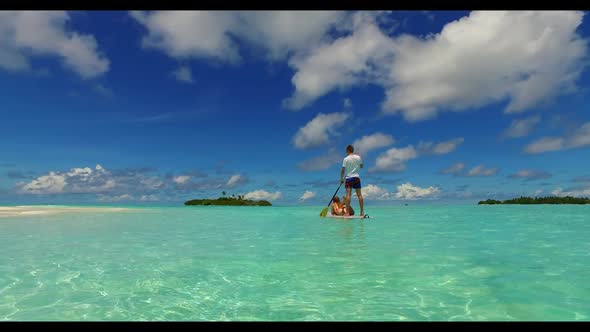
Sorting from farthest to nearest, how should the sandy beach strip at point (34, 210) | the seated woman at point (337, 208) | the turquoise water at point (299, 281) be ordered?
the sandy beach strip at point (34, 210) → the seated woman at point (337, 208) → the turquoise water at point (299, 281)

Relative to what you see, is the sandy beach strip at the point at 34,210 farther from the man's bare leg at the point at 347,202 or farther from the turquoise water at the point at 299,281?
the turquoise water at the point at 299,281

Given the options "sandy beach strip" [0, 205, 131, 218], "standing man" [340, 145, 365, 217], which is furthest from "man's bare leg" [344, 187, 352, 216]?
"sandy beach strip" [0, 205, 131, 218]

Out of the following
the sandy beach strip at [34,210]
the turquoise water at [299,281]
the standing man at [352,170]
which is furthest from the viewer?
the sandy beach strip at [34,210]

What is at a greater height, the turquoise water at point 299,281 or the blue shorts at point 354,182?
the blue shorts at point 354,182

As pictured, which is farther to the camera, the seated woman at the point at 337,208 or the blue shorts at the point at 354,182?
the seated woman at the point at 337,208

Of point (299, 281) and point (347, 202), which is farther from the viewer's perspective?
point (347, 202)

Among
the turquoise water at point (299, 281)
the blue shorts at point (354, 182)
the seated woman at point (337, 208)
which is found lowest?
the turquoise water at point (299, 281)

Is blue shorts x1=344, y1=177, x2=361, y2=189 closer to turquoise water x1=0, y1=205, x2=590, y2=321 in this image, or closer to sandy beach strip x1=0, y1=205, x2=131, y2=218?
turquoise water x1=0, y1=205, x2=590, y2=321

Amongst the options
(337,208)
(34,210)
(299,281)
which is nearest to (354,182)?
(337,208)

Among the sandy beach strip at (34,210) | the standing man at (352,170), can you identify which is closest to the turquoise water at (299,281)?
the standing man at (352,170)

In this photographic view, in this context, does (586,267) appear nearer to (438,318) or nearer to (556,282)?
(556,282)

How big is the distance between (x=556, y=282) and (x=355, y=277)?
3041 millimetres

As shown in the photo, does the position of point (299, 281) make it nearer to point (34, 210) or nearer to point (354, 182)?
point (354, 182)
